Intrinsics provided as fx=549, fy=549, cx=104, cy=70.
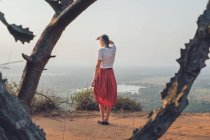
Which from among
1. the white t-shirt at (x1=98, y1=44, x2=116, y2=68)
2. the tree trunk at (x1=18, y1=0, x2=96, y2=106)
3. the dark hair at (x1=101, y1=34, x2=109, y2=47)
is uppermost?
the dark hair at (x1=101, y1=34, x2=109, y2=47)

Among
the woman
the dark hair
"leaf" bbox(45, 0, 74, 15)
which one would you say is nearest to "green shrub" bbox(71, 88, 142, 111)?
the woman

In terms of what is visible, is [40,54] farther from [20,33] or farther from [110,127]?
[110,127]

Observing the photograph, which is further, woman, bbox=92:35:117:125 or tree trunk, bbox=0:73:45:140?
woman, bbox=92:35:117:125

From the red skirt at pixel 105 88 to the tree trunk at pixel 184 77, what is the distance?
788cm

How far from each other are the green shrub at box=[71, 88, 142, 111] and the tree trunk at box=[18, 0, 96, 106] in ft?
36.0

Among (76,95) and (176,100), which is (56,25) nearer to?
(176,100)

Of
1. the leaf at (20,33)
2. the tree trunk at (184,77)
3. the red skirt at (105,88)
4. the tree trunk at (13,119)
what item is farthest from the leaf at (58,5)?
the red skirt at (105,88)

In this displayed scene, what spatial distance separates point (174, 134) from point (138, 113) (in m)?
3.73

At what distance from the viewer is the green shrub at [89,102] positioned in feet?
49.4

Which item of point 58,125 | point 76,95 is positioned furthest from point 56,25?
point 76,95

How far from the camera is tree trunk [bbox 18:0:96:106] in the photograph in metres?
3.73

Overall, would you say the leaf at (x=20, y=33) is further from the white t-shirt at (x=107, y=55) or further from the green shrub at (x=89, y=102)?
the green shrub at (x=89, y=102)

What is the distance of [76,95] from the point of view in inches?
614

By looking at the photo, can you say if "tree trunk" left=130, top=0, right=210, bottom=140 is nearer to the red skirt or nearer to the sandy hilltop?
the sandy hilltop
